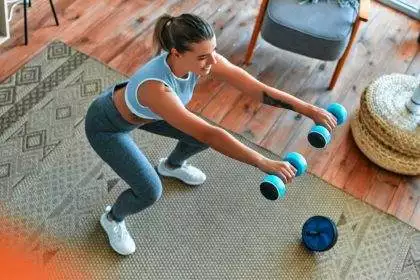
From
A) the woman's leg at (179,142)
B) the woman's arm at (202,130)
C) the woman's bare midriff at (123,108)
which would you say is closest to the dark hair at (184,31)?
the woman's arm at (202,130)

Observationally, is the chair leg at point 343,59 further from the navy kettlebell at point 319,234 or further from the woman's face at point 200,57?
the woman's face at point 200,57

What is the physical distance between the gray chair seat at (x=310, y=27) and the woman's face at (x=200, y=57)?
1.07 m

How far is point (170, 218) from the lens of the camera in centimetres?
212

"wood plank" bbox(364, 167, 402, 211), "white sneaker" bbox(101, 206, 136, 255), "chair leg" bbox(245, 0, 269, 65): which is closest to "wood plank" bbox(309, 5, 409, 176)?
"wood plank" bbox(364, 167, 402, 211)

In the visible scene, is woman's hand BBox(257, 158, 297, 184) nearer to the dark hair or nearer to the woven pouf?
the dark hair

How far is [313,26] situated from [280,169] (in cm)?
128

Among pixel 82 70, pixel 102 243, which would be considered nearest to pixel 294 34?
pixel 82 70

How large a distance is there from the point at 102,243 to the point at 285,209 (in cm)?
79

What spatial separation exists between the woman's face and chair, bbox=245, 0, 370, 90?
107 centimetres

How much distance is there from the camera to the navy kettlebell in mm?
2043

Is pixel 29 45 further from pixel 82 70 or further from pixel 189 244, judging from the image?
pixel 189 244

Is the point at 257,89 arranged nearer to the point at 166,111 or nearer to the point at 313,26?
the point at 166,111

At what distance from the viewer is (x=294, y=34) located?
245cm

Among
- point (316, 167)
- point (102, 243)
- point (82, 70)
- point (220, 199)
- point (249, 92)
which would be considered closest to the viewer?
point (249, 92)
